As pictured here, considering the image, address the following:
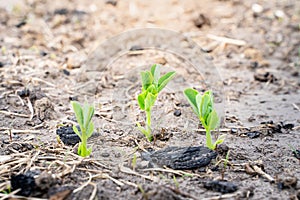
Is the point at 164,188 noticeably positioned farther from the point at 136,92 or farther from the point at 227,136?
the point at 136,92

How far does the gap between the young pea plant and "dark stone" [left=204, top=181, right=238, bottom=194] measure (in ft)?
1.68

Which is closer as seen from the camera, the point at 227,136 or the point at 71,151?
the point at 71,151

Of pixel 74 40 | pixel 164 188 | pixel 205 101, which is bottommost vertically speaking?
pixel 164 188

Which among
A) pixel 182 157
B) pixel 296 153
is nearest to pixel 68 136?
pixel 182 157

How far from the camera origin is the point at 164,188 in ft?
6.23

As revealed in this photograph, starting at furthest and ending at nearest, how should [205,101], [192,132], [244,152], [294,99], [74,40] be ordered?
[74,40], [294,99], [192,132], [244,152], [205,101]

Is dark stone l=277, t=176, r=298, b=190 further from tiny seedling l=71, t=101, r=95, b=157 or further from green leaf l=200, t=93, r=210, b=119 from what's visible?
tiny seedling l=71, t=101, r=95, b=157

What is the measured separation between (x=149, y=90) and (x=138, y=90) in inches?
33.1

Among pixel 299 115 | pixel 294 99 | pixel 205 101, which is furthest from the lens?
pixel 294 99

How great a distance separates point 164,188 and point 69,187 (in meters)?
0.39

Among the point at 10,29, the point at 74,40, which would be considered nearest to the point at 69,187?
the point at 74,40

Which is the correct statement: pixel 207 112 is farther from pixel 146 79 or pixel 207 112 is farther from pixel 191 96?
pixel 146 79

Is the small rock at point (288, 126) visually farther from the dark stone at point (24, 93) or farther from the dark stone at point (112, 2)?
the dark stone at point (112, 2)

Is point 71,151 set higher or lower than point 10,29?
lower
